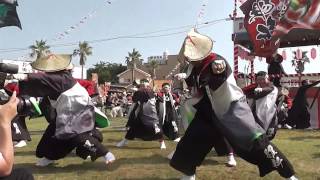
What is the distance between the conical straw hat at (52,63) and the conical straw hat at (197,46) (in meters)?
1.98

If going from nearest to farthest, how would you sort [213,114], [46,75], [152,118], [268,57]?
[213,114] < [46,75] < [152,118] < [268,57]

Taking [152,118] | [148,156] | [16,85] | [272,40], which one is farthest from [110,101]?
[16,85]

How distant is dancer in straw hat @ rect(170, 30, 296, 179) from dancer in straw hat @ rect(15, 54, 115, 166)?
1.48m

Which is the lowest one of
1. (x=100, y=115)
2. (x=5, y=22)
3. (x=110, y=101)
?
(x=110, y=101)

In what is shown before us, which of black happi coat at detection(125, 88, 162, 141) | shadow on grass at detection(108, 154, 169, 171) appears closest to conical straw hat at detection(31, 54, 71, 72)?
shadow on grass at detection(108, 154, 169, 171)

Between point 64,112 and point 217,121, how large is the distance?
2.33 m

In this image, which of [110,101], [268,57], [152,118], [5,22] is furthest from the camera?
[110,101]

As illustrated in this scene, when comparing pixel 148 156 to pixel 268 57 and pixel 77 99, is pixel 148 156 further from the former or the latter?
pixel 268 57

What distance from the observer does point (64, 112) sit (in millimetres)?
6910

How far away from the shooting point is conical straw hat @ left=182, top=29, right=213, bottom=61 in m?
6.09

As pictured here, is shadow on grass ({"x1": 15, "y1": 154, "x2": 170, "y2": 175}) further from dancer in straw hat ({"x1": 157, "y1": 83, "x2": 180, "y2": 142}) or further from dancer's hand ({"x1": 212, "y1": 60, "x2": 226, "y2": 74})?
dancer in straw hat ({"x1": 157, "y1": 83, "x2": 180, "y2": 142})

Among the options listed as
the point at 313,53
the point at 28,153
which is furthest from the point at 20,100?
the point at 313,53

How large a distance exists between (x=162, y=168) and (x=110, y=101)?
1990 centimetres

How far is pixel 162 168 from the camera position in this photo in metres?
7.04
